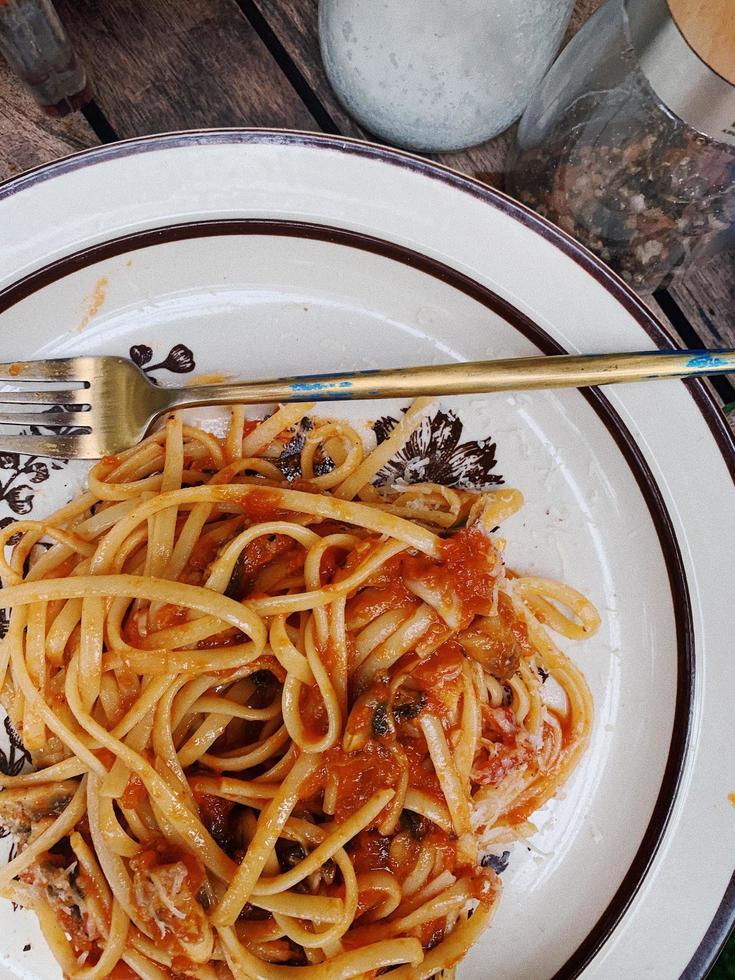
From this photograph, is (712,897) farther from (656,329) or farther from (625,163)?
(625,163)

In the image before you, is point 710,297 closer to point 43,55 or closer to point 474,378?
point 474,378

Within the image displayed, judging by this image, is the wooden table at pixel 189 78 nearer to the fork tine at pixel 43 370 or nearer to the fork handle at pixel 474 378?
the fork tine at pixel 43 370

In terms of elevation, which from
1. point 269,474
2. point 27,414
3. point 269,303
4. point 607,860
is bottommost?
point 607,860

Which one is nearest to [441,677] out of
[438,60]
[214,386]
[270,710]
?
[270,710]

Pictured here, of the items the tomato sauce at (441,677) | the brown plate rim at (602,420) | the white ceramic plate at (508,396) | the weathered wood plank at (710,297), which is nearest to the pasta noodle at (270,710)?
the tomato sauce at (441,677)

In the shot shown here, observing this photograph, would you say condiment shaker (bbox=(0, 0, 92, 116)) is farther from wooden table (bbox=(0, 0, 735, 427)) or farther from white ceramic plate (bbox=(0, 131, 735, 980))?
white ceramic plate (bbox=(0, 131, 735, 980))

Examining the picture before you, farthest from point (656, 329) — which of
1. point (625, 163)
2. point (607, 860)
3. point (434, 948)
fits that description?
point (434, 948)
